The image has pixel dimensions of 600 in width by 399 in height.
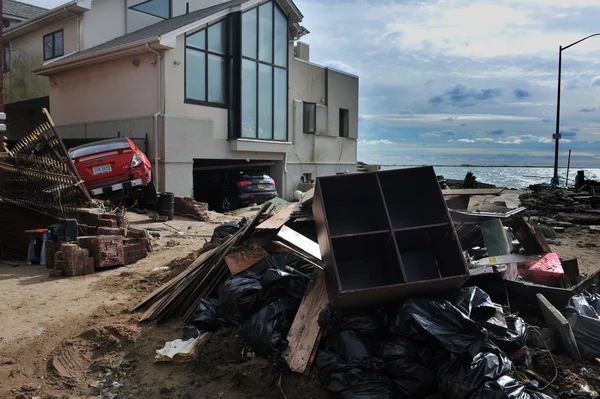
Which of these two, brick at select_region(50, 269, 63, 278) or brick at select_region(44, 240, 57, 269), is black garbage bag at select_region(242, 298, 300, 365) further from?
brick at select_region(44, 240, 57, 269)

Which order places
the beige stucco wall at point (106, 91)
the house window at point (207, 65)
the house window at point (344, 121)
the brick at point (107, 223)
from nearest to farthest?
the brick at point (107, 223) < the beige stucco wall at point (106, 91) < the house window at point (207, 65) < the house window at point (344, 121)

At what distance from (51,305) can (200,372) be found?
277 centimetres

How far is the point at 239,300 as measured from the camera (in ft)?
15.1

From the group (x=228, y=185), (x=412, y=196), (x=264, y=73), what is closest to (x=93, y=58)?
(x=264, y=73)

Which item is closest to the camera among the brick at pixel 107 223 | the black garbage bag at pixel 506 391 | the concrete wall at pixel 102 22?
the black garbage bag at pixel 506 391

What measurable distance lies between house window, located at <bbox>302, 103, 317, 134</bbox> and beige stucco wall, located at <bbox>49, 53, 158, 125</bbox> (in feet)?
26.4

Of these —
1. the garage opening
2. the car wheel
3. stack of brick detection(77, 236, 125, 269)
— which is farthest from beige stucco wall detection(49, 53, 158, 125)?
stack of brick detection(77, 236, 125, 269)

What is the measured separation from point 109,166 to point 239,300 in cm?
772

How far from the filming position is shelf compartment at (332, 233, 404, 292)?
14.5 feet

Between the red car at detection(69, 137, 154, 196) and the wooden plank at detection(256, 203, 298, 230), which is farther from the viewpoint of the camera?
the red car at detection(69, 137, 154, 196)

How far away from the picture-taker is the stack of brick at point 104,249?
7.52 m

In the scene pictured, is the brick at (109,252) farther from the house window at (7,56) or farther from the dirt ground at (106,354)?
the house window at (7,56)

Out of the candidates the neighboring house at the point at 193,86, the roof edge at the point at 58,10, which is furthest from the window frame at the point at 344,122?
the roof edge at the point at 58,10

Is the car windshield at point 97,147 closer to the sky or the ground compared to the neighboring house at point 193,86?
closer to the ground
